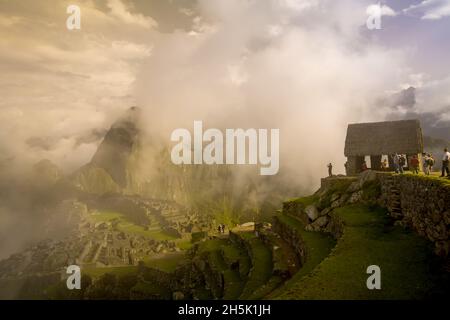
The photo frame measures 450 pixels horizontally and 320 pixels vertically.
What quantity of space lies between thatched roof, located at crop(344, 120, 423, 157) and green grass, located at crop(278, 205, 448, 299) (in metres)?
19.1

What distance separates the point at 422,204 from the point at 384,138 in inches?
900

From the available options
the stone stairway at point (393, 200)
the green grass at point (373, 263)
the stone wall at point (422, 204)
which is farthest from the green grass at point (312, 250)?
the stone wall at point (422, 204)

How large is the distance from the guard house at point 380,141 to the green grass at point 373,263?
1904 cm

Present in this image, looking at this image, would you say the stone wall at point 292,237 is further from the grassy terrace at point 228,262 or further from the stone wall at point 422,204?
the stone wall at point 422,204

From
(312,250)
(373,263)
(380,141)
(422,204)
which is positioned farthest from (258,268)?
(380,141)

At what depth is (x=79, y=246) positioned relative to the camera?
126062mm

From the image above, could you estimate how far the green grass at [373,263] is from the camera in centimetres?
1452

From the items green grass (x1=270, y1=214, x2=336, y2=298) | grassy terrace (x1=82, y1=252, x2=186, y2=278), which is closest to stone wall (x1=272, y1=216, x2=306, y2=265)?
green grass (x1=270, y1=214, x2=336, y2=298)

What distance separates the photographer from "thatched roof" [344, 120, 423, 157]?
1505 inches

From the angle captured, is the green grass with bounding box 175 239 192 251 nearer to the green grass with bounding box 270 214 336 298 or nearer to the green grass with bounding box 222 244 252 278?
the green grass with bounding box 222 244 252 278

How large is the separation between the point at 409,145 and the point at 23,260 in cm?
15675

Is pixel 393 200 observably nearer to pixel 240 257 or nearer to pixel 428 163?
pixel 428 163

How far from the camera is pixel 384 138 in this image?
132ft
